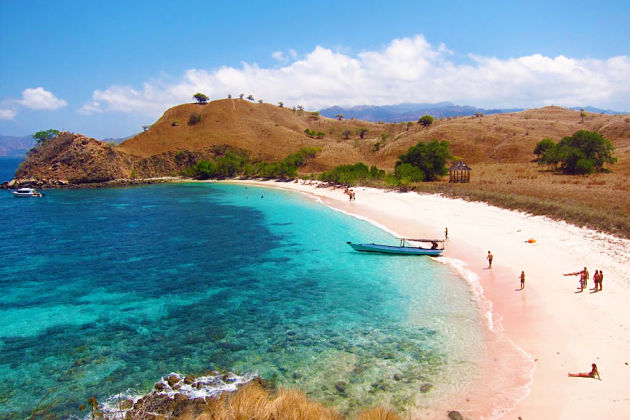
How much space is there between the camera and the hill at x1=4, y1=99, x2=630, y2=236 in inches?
2247

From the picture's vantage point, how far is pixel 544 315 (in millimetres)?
18406

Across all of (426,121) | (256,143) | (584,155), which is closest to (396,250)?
(584,155)

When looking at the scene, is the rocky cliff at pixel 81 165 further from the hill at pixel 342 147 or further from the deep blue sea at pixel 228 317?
the deep blue sea at pixel 228 317

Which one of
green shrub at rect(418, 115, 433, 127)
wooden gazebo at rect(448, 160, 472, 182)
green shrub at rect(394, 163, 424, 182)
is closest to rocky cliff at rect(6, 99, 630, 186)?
green shrub at rect(418, 115, 433, 127)

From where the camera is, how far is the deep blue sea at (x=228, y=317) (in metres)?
14.7

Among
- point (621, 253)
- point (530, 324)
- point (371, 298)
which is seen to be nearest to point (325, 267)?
point (371, 298)

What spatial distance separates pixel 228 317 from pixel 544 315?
53.2 ft

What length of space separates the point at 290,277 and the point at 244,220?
23092mm

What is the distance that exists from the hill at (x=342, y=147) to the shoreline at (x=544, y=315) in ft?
38.8

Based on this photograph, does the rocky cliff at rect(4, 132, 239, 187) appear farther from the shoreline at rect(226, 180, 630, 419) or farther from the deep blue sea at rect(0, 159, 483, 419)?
the shoreline at rect(226, 180, 630, 419)

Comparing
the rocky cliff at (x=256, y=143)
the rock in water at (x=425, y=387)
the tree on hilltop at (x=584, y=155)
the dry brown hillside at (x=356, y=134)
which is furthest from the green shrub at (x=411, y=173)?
the rock in water at (x=425, y=387)

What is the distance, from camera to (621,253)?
25328mm

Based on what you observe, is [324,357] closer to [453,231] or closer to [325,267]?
[325,267]

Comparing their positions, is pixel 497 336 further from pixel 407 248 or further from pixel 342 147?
pixel 342 147
